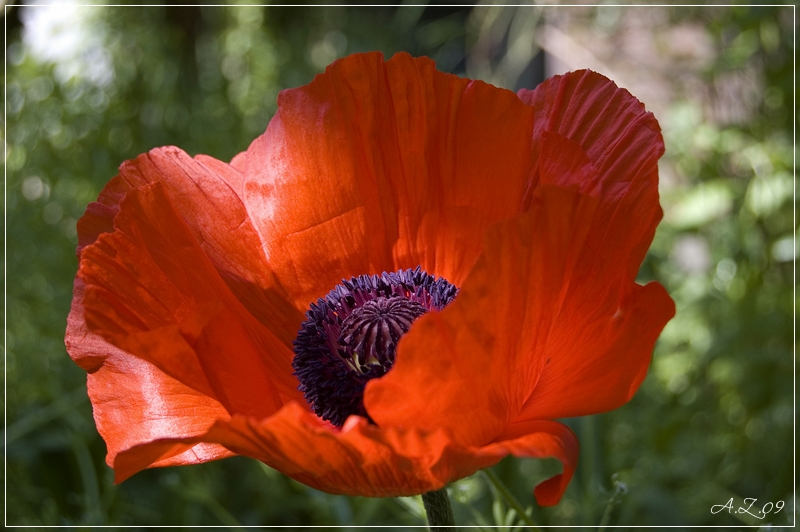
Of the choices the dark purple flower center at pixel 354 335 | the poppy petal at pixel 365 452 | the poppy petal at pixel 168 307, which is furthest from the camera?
the dark purple flower center at pixel 354 335

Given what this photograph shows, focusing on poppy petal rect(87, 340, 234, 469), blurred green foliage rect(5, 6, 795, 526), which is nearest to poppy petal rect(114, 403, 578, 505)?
poppy petal rect(87, 340, 234, 469)

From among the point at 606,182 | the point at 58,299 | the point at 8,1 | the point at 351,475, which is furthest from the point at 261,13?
the point at 351,475

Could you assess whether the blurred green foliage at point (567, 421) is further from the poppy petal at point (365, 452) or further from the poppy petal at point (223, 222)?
the poppy petal at point (365, 452)

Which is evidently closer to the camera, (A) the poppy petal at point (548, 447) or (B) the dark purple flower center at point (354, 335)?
(A) the poppy petal at point (548, 447)

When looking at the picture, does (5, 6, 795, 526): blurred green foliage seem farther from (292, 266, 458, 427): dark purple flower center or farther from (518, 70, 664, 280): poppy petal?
(518, 70, 664, 280): poppy petal

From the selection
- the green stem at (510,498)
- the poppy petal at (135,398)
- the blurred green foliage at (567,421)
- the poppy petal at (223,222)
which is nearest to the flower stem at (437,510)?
the green stem at (510,498)

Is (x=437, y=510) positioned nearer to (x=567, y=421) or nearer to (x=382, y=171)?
(x=382, y=171)

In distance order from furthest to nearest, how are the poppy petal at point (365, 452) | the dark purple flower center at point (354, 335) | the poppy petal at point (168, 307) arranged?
the dark purple flower center at point (354, 335)
the poppy petal at point (168, 307)
the poppy petal at point (365, 452)
